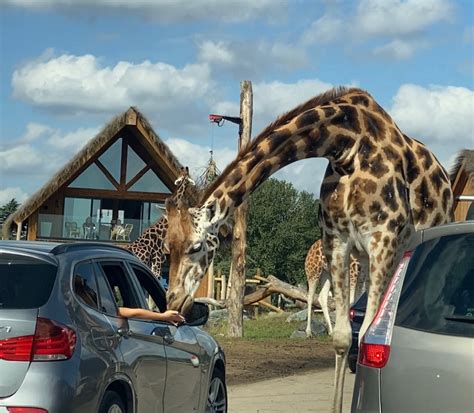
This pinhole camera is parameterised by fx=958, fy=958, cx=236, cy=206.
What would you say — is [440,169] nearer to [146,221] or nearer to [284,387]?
[284,387]

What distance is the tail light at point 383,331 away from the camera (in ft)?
16.0

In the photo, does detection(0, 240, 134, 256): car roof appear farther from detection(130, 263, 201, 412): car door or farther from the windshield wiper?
Answer: the windshield wiper

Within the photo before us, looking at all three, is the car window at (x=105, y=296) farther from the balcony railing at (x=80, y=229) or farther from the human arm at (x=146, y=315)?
the balcony railing at (x=80, y=229)

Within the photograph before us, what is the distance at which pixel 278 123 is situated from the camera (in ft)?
31.5

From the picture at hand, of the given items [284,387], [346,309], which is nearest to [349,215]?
[346,309]

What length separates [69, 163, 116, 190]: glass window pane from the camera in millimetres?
31328

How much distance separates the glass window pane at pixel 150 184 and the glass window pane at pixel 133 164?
0.28 m

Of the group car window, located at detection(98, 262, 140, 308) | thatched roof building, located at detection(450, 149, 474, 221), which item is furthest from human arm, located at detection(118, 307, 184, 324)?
thatched roof building, located at detection(450, 149, 474, 221)

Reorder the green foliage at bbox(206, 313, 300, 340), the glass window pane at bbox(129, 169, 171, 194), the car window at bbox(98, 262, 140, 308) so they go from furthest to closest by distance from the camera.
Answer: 1. the glass window pane at bbox(129, 169, 171, 194)
2. the green foliage at bbox(206, 313, 300, 340)
3. the car window at bbox(98, 262, 140, 308)

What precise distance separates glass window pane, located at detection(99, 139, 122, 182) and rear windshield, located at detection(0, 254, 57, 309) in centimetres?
2550

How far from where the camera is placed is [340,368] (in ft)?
29.7

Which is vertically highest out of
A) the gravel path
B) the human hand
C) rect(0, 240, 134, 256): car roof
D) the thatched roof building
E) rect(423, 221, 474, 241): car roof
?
the thatched roof building

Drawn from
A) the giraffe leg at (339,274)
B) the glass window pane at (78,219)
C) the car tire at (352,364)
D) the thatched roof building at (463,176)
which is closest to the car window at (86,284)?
the giraffe leg at (339,274)

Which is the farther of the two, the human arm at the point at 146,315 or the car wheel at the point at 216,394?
the car wheel at the point at 216,394
